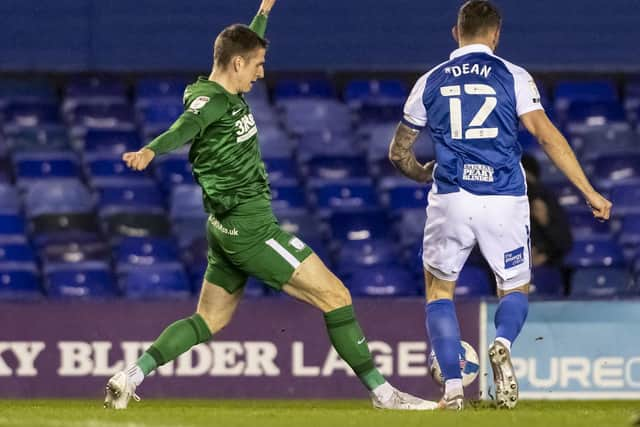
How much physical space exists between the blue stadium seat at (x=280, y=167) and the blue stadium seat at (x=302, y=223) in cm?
58

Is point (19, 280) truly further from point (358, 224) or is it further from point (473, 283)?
point (473, 283)

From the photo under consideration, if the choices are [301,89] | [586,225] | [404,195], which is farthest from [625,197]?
[301,89]

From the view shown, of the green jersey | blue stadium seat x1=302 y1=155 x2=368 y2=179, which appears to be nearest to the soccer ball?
the green jersey

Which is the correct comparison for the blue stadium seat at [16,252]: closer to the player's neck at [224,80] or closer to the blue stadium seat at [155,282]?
the blue stadium seat at [155,282]

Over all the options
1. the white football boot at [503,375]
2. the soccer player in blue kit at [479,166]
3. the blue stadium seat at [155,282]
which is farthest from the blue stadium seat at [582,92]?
the white football boot at [503,375]

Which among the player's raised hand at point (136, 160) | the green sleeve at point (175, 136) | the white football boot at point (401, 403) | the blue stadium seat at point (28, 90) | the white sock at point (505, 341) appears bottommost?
the white football boot at point (401, 403)

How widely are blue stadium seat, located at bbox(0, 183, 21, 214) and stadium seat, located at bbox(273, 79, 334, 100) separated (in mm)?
2653

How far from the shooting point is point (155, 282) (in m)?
13.0

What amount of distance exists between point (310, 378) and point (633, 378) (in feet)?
6.76

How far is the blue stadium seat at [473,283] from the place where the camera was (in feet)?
43.1

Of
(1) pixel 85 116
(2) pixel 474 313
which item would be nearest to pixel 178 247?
(1) pixel 85 116

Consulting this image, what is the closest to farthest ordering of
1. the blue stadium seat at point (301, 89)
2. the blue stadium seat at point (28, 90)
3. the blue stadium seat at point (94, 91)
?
the blue stadium seat at point (94, 91) < the blue stadium seat at point (28, 90) < the blue stadium seat at point (301, 89)

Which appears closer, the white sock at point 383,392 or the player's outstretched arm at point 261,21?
the white sock at point 383,392

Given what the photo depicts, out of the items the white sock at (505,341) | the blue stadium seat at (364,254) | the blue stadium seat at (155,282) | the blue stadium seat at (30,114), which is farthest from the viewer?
the blue stadium seat at (30,114)
